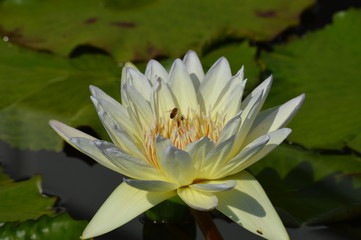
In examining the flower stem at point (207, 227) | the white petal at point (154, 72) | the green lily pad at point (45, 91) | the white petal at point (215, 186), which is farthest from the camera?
the green lily pad at point (45, 91)

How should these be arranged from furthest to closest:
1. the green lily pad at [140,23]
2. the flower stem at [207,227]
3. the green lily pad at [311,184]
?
the green lily pad at [140,23], the green lily pad at [311,184], the flower stem at [207,227]

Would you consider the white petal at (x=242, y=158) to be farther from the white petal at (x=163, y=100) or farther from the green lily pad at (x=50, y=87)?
the green lily pad at (x=50, y=87)

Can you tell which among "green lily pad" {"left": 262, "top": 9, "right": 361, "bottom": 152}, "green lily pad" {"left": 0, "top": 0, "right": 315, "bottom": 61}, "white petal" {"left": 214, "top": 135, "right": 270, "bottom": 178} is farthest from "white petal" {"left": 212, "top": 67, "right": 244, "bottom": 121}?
"green lily pad" {"left": 0, "top": 0, "right": 315, "bottom": 61}

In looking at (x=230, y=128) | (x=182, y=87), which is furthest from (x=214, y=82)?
(x=230, y=128)

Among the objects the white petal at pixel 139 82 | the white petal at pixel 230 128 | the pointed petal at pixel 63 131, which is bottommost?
the pointed petal at pixel 63 131

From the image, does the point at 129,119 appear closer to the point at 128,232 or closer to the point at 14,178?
the point at 128,232

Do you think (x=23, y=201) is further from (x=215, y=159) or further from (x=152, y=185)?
(x=215, y=159)

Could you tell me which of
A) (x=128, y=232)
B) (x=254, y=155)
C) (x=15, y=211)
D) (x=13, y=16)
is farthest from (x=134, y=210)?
(x=13, y=16)

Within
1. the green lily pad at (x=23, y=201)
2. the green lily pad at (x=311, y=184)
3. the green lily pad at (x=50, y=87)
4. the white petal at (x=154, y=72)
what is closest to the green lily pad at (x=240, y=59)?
the green lily pad at (x=50, y=87)
